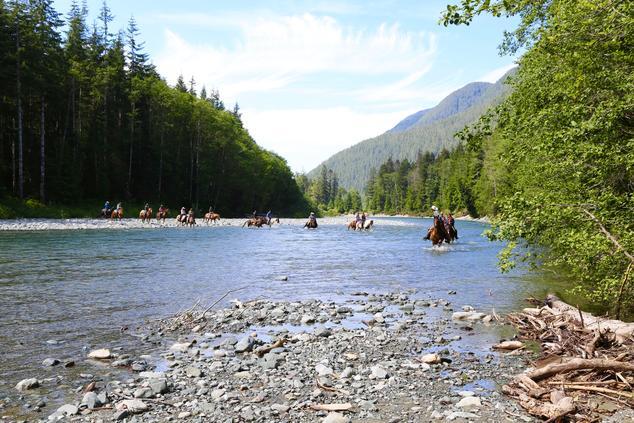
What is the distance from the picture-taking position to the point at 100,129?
64.5 meters

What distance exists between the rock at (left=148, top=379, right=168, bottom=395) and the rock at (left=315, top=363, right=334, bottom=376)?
8.06 feet

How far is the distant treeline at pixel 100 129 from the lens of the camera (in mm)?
49625

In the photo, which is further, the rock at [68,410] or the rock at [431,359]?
the rock at [431,359]

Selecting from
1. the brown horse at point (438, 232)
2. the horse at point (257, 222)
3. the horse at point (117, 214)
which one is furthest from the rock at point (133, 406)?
the horse at point (257, 222)

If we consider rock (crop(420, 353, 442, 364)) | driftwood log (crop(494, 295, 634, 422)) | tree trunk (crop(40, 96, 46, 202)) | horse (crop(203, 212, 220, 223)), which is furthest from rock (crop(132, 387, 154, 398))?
horse (crop(203, 212, 220, 223))

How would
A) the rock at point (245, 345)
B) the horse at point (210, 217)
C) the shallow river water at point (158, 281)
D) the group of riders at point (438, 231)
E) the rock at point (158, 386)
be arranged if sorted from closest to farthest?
the rock at point (158, 386) < the rock at point (245, 345) < the shallow river water at point (158, 281) < the group of riders at point (438, 231) < the horse at point (210, 217)

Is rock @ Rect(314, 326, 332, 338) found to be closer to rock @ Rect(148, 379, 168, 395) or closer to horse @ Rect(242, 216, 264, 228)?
rock @ Rect(148, 379, 168, 395)

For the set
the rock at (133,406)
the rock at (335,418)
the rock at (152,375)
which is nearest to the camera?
the rock at (335,418)

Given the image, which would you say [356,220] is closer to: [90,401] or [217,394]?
[217,394]

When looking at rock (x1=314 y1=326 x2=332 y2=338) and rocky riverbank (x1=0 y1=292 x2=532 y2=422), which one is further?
rock (x1=314 y1=326 x2=332 y2=338)

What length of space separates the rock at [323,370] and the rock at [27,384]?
436 centimetres

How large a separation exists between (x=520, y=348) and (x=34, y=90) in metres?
55.6

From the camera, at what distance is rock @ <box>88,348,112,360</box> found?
8445 mm

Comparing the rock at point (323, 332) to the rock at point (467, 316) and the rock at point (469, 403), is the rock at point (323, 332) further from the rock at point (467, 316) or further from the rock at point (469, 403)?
the rock at point (469, 403)
